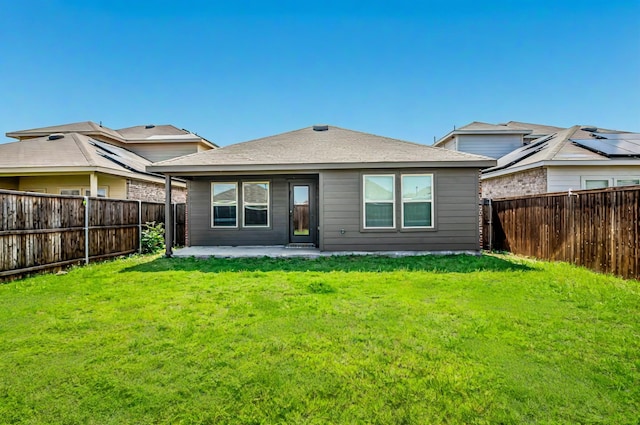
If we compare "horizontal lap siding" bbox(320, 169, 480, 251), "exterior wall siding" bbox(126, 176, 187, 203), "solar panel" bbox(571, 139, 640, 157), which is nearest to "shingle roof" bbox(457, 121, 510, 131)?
"solar panel" bbox(571, 139, 640, 157)

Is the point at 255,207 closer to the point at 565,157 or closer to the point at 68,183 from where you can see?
the point at 68,183

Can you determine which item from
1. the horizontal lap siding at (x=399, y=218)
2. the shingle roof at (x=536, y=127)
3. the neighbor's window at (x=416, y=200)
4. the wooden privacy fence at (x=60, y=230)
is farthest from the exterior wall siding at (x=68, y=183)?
the shingle roof at (x=536, y=127)

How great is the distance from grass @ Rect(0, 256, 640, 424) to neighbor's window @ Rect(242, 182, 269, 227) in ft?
17.1

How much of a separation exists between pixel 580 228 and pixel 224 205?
9.55m

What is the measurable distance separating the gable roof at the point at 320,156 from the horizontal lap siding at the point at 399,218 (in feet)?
1.18

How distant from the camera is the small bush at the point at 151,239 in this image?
10445 millimetres

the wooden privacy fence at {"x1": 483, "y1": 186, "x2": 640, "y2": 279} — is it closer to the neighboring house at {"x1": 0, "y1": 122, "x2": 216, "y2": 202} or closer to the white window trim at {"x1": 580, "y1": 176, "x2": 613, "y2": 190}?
the white window trim at {"x1": 580, "y1": 176, "x2": 613, "y2": 190}

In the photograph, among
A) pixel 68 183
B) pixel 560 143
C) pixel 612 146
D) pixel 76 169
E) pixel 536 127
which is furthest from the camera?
pixel 536 127

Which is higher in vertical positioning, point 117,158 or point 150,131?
point 150,131

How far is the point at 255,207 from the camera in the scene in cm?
1086

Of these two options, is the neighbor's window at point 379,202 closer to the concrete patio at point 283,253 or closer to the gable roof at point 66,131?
the concrete patio at point 283,253

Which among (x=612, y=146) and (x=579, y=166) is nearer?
(x=579, y=166)

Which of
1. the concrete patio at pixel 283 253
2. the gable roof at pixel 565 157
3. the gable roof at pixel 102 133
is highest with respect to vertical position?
the gable roof at pixel 102 133

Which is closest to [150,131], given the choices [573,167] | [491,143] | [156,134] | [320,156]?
[156,134]
